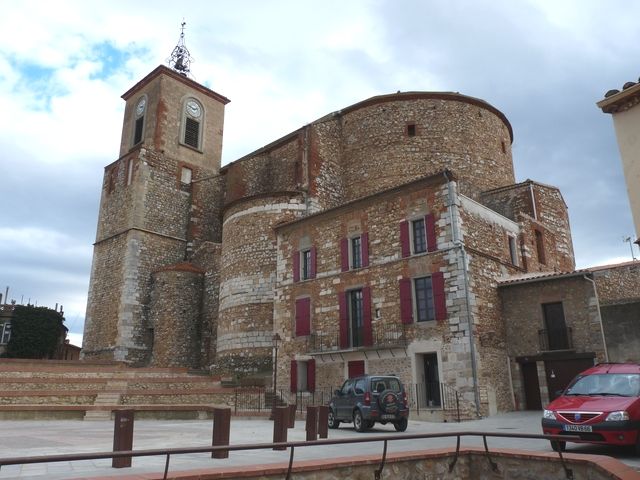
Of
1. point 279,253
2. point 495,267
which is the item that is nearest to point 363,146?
point 279,253

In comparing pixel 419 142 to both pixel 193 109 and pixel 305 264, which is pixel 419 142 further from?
pixel 193 109

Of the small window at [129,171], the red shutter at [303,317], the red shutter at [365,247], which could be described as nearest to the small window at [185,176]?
the small window at [129,171]

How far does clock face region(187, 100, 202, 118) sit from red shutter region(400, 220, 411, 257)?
2133 centimetres

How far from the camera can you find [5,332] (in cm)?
4131

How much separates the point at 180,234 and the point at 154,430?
19.9 m

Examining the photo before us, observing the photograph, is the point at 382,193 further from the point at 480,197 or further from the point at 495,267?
the point at 480,197

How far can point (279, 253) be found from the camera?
23.4m

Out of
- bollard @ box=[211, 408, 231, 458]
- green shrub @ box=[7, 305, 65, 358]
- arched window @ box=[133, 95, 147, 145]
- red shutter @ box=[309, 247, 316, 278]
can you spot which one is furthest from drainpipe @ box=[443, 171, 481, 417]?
green shrub @ box=[7, 305, 65, 358]

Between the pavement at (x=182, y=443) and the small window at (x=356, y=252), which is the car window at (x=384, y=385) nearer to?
the pavement at (x=182, y=443)

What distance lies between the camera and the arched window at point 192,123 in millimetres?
34656

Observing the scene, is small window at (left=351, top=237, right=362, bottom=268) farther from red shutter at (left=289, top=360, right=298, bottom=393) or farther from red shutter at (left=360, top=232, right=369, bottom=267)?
red shutter at (left=289, top=360, right=298, bottom=393)

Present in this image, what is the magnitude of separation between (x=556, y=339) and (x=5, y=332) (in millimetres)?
40270

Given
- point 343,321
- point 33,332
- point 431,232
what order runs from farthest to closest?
point 33,332
point 343,321
point 431,232

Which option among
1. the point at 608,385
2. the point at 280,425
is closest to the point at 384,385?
the point at 280,425
